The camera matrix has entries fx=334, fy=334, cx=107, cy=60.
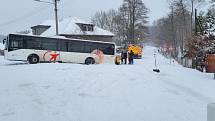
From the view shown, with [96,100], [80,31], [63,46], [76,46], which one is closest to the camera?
[96,100]

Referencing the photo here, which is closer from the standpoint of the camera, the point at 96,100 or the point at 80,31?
the point at 96,100

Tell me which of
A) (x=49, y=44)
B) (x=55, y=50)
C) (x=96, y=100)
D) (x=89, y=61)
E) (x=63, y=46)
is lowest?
(x=96, y=100)

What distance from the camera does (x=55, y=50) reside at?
107 feet

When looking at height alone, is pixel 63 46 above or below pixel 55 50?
above

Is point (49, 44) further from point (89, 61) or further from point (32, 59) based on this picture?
point (89, 61)

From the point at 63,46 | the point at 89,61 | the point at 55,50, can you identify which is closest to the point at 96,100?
the point at 55,50

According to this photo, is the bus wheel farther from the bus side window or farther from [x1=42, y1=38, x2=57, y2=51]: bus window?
[x1=42, y1=38, x2=57, y2=51]: bus window

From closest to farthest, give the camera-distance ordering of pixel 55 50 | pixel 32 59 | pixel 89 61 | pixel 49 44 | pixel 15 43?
pixel 15 43 → pixel 32 59 → pixel 49 44 → pixel 55 50 → pixel 89 61

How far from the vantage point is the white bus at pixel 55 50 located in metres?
30.2

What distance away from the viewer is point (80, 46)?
114 ft

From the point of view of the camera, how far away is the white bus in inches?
1188

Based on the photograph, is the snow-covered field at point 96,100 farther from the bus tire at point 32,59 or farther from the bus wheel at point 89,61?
the bus wheel at point 89,61

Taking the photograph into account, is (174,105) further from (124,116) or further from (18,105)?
(18,105)

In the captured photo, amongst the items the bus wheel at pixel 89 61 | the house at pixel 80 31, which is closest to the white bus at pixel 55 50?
the bus wheel at pixel 89 61
